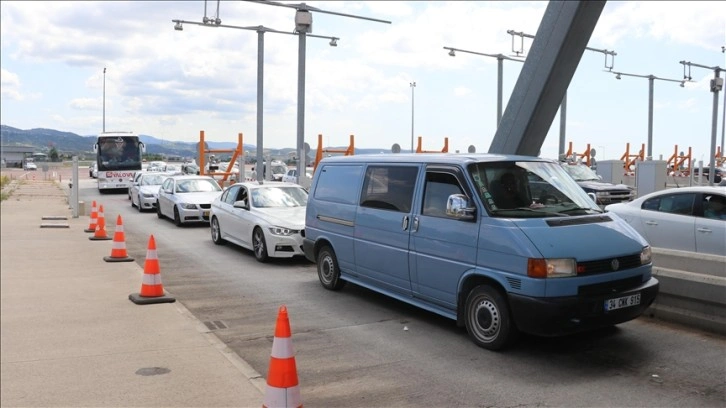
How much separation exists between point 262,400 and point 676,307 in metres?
5.11

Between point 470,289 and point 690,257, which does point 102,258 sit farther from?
point 690,257

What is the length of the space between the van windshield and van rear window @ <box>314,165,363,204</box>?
87.5 inches

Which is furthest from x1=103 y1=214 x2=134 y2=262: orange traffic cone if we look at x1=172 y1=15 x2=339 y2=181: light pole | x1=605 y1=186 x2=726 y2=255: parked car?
x1=172 y1=15 x2=339 y2=181: light pole

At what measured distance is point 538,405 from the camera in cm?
510

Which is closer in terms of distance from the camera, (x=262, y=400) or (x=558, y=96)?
(x=262, y=400)

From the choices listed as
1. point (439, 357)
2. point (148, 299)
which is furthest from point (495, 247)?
point (148, 299)

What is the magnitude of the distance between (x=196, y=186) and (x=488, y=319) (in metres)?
14.9

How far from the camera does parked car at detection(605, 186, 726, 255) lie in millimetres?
9664

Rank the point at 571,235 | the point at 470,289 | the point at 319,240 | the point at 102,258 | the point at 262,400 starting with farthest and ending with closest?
the point at 102,258
the point at 319,240
the point at 470,289
the point at 571,235
the point at 262,400

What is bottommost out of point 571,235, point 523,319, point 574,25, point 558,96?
point 523,319

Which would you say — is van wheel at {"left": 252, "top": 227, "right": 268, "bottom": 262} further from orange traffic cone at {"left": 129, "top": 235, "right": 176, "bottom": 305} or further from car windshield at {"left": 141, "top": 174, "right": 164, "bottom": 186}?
car windshield at {"left": 141, "top": 174, "right": 164, "bottom": 186}

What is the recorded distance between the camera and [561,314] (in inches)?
234

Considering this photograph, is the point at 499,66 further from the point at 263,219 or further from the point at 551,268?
the point at 551,268

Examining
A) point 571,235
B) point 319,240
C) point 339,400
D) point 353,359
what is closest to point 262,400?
point 339,400
